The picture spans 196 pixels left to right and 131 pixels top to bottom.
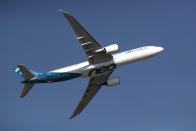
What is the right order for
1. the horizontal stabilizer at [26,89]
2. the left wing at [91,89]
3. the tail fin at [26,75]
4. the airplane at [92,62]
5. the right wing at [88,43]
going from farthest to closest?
the left wing at [91,89] < the horizontal stabilizer at [26,89] < the airplane at [92,62] < the tail fin at [26,75] < the right wing at [88,43]

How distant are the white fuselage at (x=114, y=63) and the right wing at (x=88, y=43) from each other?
886 millimetres

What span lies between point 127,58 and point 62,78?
10.5m

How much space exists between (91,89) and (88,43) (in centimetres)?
1281

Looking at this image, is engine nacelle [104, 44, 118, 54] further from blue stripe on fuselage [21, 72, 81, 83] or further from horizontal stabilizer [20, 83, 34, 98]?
horizontal stabilizer [20, 83, 34, 98]

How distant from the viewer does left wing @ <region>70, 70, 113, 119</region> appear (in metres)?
54.8

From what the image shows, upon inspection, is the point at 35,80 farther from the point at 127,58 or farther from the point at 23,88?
the point at 127,58

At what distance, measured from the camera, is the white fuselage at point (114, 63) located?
164 ft

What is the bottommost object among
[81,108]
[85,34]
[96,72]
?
[81,108]

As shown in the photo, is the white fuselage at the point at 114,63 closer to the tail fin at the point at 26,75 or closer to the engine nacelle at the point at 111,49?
the engine nacelle at the point at 111,49

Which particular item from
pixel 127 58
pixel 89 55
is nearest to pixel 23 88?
pixel 89 55

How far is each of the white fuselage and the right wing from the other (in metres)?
0.89

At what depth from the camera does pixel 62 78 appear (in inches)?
1969

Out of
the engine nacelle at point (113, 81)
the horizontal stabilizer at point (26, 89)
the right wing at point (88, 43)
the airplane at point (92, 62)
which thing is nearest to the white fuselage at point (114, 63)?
the airplane at point (92, 62)

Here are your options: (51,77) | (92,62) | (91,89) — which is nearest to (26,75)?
(51,77)
